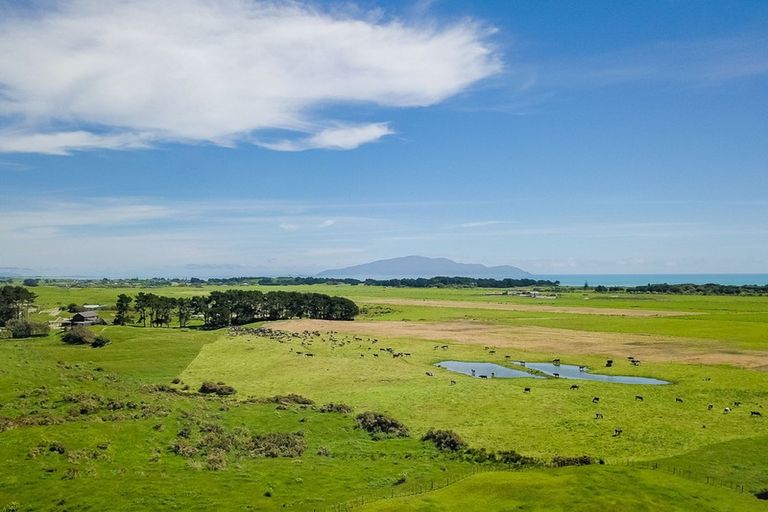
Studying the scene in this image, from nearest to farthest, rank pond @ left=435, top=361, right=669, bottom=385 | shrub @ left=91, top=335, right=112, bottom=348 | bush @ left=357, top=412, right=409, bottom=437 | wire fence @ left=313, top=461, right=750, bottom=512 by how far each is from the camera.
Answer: wire fence @ left=313, top=461, right=750, bottom=512 → bush @ left=357, top=412, right=409, bottom=437 → pond @ left=435, top=361, right=669, bottom=385 → shrub @ left=91, top=335, right=112, bottom=348

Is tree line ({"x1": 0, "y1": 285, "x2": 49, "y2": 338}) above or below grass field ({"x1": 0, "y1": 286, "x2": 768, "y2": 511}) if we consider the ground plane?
above

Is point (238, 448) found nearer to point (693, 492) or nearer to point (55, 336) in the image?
point (693, 492)

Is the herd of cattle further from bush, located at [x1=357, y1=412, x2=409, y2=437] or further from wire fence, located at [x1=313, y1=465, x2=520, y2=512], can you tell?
wire fence, located at [x1=313, y1=465, x2=520, y2=512]

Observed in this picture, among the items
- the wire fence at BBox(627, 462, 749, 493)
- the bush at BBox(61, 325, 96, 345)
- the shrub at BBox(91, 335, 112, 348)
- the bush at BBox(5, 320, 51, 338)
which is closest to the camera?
the wire fence at BBox(627, 462, 749, 493)

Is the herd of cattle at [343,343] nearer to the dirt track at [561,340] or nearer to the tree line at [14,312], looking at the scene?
the dirt track at [561,340]

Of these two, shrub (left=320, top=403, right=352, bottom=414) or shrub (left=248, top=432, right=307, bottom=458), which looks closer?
shrub (left=248, top=432, right=307, bottom=458)

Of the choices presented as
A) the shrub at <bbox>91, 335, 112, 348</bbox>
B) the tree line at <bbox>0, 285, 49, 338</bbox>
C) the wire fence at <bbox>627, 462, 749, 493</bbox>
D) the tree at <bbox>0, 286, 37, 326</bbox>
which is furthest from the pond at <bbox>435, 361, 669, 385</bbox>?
the tree at <bbox>0, 286, 37, 326</bbox>

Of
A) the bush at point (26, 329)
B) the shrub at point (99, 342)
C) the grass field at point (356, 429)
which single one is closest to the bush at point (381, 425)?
the grass field at point (356, 429)

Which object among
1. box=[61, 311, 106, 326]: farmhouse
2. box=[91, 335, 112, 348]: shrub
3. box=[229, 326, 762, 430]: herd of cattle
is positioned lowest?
box=[229, 326, 762, 430]: herd of cattle
